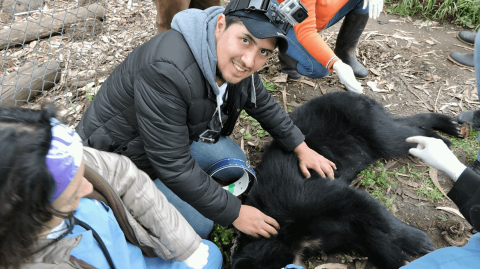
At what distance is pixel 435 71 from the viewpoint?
157 inches

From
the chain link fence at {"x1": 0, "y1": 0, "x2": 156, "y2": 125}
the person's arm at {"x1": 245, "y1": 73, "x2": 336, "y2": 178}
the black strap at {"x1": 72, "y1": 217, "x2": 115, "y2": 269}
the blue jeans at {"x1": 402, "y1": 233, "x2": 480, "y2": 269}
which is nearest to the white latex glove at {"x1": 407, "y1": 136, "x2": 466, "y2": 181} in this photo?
the blue jeans at {"x1": 402, "y1": 233, "x2": 480, "y2": 269}

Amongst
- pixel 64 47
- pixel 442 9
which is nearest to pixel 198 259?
pixel 64 47

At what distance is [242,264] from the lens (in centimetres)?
214

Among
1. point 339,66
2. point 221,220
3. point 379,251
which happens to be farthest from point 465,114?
point 221,220

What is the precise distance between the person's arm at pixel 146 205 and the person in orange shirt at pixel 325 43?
1979 millimetres

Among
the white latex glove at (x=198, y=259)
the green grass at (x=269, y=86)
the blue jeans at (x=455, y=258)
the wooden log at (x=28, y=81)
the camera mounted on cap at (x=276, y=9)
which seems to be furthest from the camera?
the green grass at (x=269, y=86)

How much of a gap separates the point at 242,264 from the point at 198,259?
0.39m

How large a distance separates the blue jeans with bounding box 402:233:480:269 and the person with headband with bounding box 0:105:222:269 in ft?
4.41

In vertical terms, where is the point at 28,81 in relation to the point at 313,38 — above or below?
below

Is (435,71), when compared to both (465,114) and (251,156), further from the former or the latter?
(251,156)

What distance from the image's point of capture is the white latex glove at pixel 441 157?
6.48ft

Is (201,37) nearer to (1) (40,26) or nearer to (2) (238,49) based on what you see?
(2) (238,49)

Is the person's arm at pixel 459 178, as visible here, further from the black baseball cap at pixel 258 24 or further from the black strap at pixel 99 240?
the black strap at pixel 99 240

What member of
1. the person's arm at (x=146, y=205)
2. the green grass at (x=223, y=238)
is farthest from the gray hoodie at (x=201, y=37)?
the green grass at (x=223, y=238)
